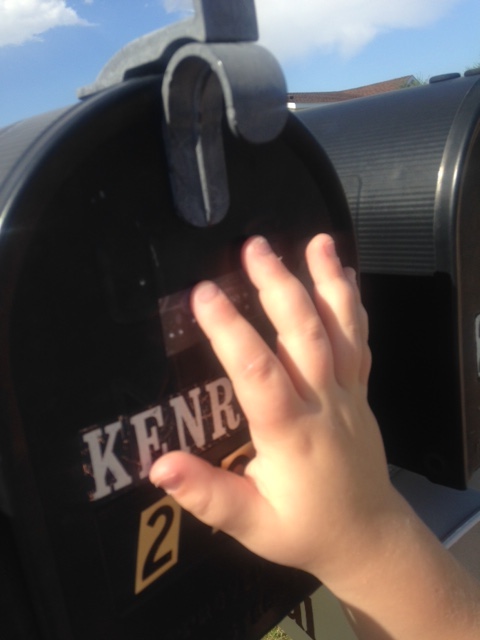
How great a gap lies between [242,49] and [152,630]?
0.75 m

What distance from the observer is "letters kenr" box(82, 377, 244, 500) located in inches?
30.1

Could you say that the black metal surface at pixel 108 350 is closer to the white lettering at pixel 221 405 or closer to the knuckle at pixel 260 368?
the white lettering at pixel 221 405

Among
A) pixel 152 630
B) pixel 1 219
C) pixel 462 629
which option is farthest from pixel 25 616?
pixel 462 629

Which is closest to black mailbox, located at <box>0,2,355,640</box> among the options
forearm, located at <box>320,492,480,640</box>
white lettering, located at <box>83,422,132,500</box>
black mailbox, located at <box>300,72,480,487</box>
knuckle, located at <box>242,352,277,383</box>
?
white lettering, located at <box>83,422,132,500</box>

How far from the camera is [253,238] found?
2.89ft

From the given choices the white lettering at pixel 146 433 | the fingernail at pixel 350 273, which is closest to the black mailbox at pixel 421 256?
the fingernail at pixel 350 273

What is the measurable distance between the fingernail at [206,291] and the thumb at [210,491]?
193 millimetres

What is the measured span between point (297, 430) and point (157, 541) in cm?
24

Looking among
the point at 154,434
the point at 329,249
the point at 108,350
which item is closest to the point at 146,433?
the point at 154,434

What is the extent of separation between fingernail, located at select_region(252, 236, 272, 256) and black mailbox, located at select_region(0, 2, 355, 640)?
0.04 metres

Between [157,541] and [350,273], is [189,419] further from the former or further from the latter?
[350,273]

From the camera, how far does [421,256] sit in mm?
1389

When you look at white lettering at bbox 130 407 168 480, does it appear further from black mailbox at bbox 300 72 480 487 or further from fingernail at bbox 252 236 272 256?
black mailbox at bbox 300 72 480 487

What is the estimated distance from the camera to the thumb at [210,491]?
2.55 feet
